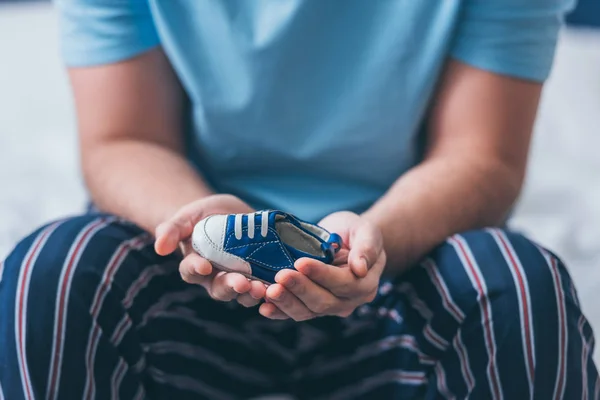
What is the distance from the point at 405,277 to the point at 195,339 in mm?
218

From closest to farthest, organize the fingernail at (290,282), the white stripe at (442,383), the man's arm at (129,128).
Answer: the fingernail at (290,282) < the white stripe at (442,383) < the man's arm at (129,128)

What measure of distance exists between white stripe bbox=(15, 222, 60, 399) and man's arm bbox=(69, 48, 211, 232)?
0.15 metres

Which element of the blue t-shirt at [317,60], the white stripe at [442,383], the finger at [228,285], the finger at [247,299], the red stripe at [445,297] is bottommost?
the white stripe at [442,383]

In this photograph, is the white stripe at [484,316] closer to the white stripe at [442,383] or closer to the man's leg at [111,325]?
the white stripe at [442,383]

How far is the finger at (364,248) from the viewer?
651 millimetres

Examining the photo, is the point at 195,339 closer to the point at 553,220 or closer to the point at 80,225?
the point at 80,225

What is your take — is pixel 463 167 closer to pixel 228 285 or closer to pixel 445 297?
pixel 445 297

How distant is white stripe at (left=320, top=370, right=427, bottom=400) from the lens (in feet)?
2.51

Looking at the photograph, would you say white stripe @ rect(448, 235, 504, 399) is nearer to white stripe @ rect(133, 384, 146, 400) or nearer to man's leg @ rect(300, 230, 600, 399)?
man's leg @ rect(300, 230, 600, 399)

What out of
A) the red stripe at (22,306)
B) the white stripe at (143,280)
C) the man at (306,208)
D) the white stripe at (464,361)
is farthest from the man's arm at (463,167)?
the red stripe at (22,306)

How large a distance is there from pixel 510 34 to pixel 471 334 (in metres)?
0.35

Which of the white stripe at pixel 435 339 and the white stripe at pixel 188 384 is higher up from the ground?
the white stripe at pixel 435 339

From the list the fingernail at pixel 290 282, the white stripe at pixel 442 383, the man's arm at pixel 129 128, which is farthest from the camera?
the man's arm at pixel 129 128

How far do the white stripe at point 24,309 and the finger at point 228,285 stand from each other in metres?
0.15
